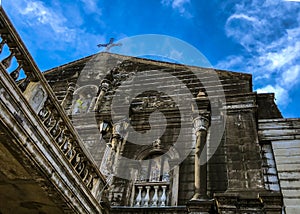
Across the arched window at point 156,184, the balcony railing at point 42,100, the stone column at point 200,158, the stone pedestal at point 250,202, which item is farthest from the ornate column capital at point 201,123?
the balcony railing at point 42,100

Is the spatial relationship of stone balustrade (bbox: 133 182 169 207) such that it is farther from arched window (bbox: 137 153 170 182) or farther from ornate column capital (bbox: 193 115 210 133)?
ornate column capital (bbox: 193 115 210 133)

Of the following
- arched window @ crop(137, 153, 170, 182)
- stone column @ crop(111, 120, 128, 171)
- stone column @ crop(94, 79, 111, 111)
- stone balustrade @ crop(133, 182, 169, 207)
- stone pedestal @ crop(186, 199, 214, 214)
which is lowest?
stone pedestal @ crop(186, 199, 214, 214)

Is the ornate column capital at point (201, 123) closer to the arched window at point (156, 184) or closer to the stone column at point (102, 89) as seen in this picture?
the arched window at point (156, 184)

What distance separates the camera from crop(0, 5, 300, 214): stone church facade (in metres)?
4.63

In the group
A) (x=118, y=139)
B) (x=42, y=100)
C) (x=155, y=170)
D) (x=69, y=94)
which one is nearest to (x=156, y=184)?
(x=155, y=170)

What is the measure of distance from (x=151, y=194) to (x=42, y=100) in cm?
452

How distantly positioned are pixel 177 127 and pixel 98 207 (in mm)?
4295

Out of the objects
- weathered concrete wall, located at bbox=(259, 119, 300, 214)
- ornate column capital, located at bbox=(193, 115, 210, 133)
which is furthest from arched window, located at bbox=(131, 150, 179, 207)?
weathered concrete wall, located at bbox=(259, 119, 300, 214)

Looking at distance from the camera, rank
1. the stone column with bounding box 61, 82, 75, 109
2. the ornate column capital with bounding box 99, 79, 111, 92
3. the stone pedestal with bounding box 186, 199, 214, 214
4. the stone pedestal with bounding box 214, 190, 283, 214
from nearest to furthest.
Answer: the stone pedestal with bounding box 214, 190, 283, 214 < the stone pedestal with bounding box 186, 199, 214, 214 < the ornate column capital with bounding box 99, 79, 111, 92 < the stone column with bounding box 61, 82, 75, 109

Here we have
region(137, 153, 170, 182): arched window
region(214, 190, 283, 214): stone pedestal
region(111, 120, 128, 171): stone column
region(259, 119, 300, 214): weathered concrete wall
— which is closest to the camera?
region(214, 190, 283, 214): stone pedestal

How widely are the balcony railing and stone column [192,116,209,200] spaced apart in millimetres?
2697

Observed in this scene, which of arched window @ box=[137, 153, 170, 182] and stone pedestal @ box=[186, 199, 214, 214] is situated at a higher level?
arched window @ box=[137, 153, 170, 182]

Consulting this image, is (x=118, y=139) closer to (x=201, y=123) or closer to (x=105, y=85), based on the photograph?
(x=201, y=123)

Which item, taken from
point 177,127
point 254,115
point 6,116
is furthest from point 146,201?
point 6,116
